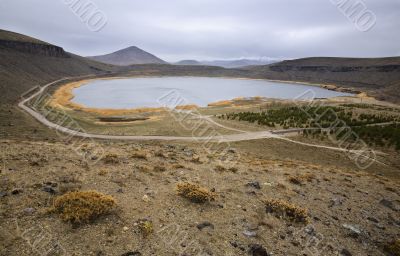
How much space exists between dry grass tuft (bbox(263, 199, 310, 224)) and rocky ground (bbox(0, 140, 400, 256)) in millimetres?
101

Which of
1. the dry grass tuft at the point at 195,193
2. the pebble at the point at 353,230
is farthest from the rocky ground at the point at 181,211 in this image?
the dry grass tuft at the point at 195,193

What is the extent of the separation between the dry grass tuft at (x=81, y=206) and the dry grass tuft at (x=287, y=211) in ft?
20.0

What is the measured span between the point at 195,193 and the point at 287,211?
3708 mm

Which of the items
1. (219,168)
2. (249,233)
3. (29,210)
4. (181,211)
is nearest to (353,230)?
(249,233)

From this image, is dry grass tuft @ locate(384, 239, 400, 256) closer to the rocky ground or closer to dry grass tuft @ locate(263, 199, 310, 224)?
the rocky ground

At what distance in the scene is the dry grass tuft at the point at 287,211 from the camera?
10828 millimetres

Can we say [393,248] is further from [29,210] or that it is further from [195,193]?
[29,210]

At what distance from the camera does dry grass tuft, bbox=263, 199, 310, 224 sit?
10.8m

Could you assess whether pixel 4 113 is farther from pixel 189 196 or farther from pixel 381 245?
pixel 381 245

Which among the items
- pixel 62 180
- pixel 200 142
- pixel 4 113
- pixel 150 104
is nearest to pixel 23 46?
pixel 150 104

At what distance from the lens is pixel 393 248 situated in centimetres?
980

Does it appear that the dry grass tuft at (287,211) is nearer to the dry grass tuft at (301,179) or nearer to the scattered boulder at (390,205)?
the dry grass tuft at (301,179)

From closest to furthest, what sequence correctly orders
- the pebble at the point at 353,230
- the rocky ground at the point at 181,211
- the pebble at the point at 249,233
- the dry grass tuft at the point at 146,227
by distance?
the rocky ground at the point at 181,211 → the dry grass tuft at the point at 146,227 → the pebble at the point at 249,233 → the pebble at the point at 353,230

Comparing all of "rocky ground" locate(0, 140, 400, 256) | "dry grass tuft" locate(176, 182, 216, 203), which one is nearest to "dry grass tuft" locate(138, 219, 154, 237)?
"rocky ground" locate(0, 140, 400, 256)
